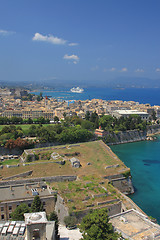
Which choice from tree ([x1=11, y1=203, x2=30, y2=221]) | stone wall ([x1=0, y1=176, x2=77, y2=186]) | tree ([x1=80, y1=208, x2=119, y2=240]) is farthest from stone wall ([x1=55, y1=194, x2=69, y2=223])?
tree ([x1=80, y1=208, x2=119, y2=240])

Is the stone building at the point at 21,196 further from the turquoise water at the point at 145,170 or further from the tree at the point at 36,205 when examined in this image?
the turquoise water at the point at 145,170

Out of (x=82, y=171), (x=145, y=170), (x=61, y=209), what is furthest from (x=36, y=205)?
(x=145, y=170)

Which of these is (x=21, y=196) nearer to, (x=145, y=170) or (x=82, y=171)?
(x=82, y=171)

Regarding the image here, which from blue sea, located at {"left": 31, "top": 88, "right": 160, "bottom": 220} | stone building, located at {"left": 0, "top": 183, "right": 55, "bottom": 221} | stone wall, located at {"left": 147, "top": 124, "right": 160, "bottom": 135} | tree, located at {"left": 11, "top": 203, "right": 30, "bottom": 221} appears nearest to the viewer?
tree, located at {"left": 11, "top": 203, "right": 30, "bottom": 221}

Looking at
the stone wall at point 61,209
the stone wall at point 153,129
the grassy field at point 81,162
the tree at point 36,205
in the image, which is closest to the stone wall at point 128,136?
the stone wall at point 153,129

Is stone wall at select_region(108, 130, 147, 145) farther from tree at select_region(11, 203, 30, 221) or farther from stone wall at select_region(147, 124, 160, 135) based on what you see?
tree at select_region(11, 203, 30, 221)

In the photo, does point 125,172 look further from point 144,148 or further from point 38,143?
point 144,148

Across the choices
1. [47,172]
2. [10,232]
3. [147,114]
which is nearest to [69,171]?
[47,172]
